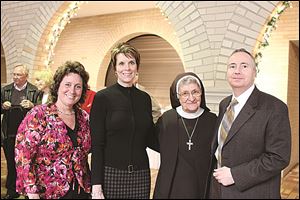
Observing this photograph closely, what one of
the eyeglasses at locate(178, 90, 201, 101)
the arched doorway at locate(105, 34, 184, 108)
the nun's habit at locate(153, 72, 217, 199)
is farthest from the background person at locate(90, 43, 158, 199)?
the arched doorway at locate(105, 34, 184, 108)

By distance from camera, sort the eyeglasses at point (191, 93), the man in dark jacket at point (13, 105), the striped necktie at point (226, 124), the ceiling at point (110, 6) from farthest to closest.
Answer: the ceiling at point (110, 6)
the man in dark jacket at point (13, 105)
the eyeglasses at point (191, 93)
the striped necktie at point (226, 124)

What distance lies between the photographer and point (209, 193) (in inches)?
83.7

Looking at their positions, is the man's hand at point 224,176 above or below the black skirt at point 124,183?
above

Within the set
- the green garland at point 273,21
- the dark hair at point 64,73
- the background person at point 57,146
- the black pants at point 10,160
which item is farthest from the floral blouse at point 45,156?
the green garland at point 273,21

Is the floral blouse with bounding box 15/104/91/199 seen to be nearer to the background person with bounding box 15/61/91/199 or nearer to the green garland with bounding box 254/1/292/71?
the background person with bounding box 15/61/91/199

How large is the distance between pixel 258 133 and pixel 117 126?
2.78ft

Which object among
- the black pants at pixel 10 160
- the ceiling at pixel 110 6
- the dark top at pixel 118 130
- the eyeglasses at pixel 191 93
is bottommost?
the black pants at pixel 10 160

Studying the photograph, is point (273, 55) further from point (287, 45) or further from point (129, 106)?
point (129, 106)

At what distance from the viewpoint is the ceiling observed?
712 centimetres

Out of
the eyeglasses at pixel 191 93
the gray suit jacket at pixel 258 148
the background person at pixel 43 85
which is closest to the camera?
the gray suit jacket at pixel 258 148

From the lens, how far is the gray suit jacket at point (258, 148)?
74.2 inches

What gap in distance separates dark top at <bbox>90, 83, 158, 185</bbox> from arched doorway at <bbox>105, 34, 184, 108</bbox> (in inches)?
230

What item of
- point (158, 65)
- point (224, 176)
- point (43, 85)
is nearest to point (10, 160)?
point (43, 85)

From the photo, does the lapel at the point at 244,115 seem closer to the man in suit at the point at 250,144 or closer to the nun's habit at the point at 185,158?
the man in suit at the point at 250,144
